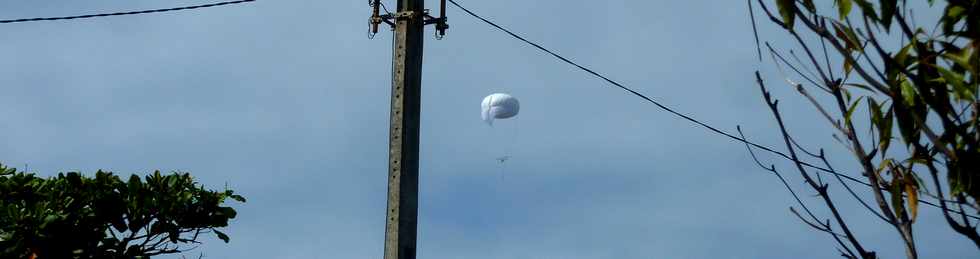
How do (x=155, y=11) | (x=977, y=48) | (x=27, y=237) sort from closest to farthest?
(x=977, y=48)
(x=27, y=237)
(x=155, y=11)

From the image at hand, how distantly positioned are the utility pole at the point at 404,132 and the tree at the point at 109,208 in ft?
15.2

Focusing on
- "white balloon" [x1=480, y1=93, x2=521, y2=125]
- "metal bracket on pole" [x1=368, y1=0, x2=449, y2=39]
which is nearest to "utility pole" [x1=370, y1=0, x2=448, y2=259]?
"metal bracket on pole" [x1=368, y1=0, x2=449, y2=39]

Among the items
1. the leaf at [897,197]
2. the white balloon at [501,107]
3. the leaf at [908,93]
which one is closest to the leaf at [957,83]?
the leaf at [908,93]

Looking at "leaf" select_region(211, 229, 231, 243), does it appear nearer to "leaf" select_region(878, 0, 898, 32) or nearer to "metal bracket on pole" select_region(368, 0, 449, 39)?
"metal bracket on pole" select_region(368, 0, 449, 39)

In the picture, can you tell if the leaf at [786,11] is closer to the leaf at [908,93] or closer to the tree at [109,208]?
the leaf at [908,93]

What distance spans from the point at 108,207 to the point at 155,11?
320cm

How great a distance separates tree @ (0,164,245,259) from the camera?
16703 mm

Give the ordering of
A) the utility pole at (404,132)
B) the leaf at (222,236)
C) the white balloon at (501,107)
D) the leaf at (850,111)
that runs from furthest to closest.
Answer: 1. the white balloon at (501,107)
2. the leaf at (222,236)
3. the utility pole at (404,132)
4. the leaf at (850,111)

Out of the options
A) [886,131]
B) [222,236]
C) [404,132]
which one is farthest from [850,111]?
[222,236]

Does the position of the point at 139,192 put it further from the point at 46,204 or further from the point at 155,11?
the point at 155,11

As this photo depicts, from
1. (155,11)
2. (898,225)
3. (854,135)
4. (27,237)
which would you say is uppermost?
(155,11)

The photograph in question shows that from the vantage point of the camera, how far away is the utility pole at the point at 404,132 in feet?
43.7

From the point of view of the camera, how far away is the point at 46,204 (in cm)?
1664

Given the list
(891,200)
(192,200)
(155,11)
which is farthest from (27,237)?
(891,200)
